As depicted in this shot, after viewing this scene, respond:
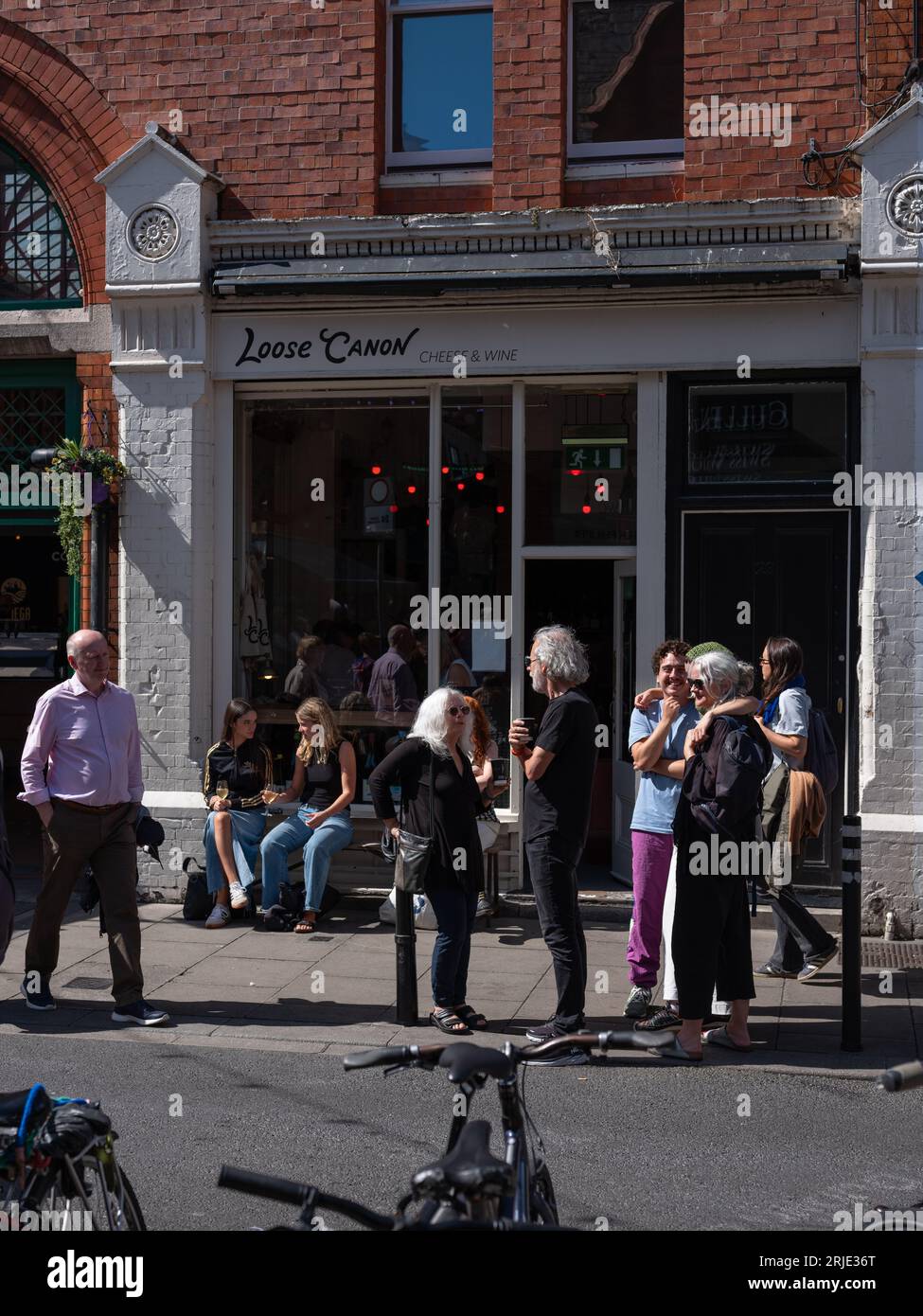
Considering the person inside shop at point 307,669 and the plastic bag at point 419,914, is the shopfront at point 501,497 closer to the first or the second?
the person inside shop at point 307,669

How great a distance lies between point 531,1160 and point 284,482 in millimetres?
8384

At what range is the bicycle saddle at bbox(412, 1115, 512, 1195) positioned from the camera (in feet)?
8.75

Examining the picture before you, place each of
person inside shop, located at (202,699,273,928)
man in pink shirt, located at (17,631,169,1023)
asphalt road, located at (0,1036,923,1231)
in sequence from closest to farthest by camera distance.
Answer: asphalt road, located at (0,1036,923,1231), man in pink shirt, located at (17,631,169,1023), person inside shop, located at (202,699,273,928)

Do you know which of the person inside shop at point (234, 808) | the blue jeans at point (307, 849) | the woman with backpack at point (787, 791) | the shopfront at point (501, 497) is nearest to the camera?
the woman with backpack at point (787, 791)

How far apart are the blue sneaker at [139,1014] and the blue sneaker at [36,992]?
0.43 metres

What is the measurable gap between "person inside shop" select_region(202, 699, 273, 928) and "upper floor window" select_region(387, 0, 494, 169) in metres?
4.51

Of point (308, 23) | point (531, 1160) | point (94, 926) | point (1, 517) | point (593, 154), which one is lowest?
point (94, 926)

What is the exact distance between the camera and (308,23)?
10711mm

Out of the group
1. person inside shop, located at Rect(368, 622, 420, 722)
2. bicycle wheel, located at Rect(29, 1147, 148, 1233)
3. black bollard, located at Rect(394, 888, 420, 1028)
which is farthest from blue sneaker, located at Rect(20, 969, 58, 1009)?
bicycle wheel, located at Rect(29, 1147, 148, 1233)

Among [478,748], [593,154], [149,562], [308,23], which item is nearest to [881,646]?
[478,748]

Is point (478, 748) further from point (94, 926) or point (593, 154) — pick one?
point (593, 154)

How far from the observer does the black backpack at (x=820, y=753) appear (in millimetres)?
8320

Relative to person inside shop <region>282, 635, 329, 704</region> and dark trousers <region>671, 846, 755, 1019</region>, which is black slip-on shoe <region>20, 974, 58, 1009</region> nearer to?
dark trousers <region>671, 846, 755, 1019</region>

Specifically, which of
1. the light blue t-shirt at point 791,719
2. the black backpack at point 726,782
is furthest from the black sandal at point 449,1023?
the light blue t-shirt at point 791,719
